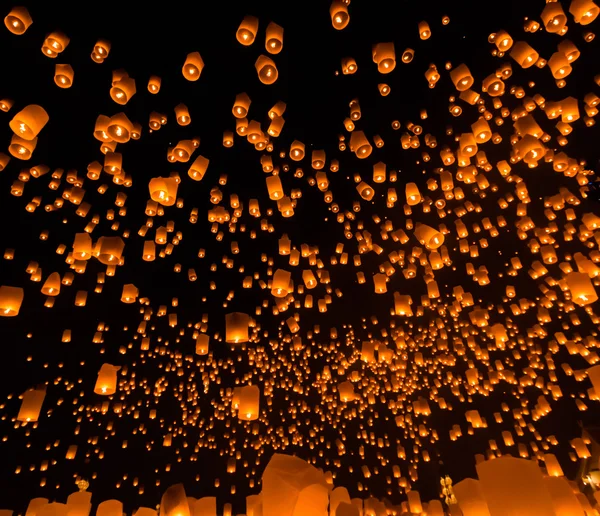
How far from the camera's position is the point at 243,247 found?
26.8 feet

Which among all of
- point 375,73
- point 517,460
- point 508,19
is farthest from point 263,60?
point 508,19

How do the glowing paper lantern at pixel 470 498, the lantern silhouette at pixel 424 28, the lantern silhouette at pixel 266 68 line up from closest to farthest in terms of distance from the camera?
the glowing paper lantern at pixel 470 498, the lantern silhouette at pixel 266 68, the lantern silhouette at pixel 424 28

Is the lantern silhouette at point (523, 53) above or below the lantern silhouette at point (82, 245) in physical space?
above

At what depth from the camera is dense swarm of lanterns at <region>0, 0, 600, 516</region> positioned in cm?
384

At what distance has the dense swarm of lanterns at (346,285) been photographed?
3836 mm

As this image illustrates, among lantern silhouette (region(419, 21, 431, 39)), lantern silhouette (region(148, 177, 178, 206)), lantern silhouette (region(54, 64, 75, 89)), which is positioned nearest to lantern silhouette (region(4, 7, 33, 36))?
lantern silhouette (region(54, 64, 75, 89))

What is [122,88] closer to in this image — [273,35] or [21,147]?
[21,147]

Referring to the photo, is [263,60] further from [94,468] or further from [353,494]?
[353,494]

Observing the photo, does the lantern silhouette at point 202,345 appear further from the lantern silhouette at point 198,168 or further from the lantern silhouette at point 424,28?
the lantern silhouette at point 424,28

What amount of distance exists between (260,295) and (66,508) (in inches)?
229

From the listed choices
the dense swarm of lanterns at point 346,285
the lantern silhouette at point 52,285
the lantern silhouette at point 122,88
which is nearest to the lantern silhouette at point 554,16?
the dense swarm of lanterns at point 346,285

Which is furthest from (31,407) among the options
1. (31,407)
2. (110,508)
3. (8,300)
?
(110,508)

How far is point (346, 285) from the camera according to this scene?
900cm

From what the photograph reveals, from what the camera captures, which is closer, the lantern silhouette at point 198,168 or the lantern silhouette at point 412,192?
the lantern silhouette at point 198,168
